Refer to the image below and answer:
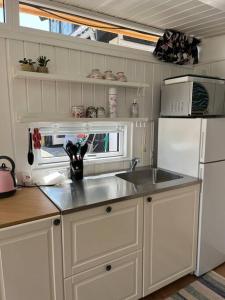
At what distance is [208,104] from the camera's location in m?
2.13

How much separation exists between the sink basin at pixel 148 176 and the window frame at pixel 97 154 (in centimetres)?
19

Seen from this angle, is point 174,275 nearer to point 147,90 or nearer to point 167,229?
point 167,229

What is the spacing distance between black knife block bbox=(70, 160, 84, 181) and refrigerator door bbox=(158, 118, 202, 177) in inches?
33.6

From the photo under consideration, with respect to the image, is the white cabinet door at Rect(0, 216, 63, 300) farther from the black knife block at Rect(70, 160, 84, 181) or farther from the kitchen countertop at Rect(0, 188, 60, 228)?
the black knife block at Rect(70, 160, 84, 181)

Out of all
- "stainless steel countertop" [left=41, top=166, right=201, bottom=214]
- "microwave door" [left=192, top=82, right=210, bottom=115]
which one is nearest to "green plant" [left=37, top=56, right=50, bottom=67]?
"stainless steel countertop" [left=41, top=166, right=201, bottom=214]

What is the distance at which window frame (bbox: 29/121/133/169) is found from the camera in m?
1.99

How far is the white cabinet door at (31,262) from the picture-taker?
1.22 metres

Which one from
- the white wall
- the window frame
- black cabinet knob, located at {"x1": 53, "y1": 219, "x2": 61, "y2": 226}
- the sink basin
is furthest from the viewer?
the white wall

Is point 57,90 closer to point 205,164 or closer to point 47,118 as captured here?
point 47,118

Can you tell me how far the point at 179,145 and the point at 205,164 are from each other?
298mm

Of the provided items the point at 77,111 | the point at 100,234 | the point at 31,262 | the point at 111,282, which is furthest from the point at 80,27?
the point at 111,282

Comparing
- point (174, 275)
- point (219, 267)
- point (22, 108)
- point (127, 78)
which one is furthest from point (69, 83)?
point (219, 267)

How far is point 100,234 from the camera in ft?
4.91

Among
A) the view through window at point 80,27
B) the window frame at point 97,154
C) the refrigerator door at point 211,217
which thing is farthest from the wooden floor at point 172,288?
the view through window at point 80,27
